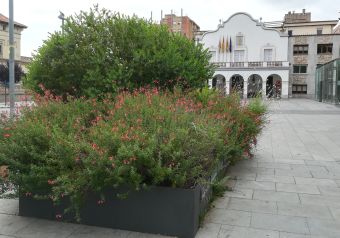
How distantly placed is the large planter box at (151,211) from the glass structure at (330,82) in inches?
1237

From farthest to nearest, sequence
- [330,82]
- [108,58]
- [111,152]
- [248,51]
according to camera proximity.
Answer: [248,51]
[330,82]
[108,58]
[111,152]

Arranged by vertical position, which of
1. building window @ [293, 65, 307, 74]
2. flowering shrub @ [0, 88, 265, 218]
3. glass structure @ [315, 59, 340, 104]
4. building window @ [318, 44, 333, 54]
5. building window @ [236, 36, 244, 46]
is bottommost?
flowering shrub @ [0, 88, 265, 218]

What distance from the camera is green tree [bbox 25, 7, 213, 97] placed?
755 centimetres

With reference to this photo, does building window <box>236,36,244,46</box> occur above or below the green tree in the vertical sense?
above

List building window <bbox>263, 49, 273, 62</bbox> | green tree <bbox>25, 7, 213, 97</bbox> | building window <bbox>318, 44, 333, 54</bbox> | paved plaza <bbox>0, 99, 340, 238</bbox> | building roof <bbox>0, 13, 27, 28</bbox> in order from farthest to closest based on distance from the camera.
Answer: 1. building roof <bbox>0, 13, 27, 28</bbox>
2. building window <bbox>318, 44, 333, 54</bbox>
3. building window <bbox>263, 49, 273, 62</bbox>
4. green tree <bbox>25, 7, 213, 97</bbox>
5. paved plaza <bbox>0, 99, 340, 238</bbox>

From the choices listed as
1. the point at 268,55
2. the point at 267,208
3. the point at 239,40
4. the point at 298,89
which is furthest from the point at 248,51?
the point at 267,208

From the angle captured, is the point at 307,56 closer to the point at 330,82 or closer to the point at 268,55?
the point at 268,55

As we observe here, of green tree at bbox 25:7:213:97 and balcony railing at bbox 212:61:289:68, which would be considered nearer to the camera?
green tree at bbox 25:7:213:97

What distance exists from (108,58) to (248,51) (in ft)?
175

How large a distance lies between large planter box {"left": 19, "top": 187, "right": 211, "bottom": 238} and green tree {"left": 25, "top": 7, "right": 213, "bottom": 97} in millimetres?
3374

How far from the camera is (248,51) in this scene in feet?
192

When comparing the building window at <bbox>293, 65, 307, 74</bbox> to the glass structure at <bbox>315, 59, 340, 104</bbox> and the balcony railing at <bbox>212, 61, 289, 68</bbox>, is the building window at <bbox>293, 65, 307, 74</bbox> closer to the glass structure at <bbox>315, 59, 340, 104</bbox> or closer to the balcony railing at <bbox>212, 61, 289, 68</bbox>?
the balcony railing at <bbox>212, 61, 289, 68</bbox>

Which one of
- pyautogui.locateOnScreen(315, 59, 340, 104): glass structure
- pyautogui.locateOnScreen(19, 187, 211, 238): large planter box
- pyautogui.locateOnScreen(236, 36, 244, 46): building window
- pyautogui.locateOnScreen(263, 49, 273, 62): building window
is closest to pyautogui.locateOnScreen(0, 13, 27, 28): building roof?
pyautogui.locateOnScreen(236, 36, 244, 46): building window

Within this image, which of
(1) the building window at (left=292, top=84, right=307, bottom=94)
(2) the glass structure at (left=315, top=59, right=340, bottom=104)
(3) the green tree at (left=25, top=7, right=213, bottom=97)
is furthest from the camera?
(1) the building window at (left=292, top=84, right=307, bottom=94)
